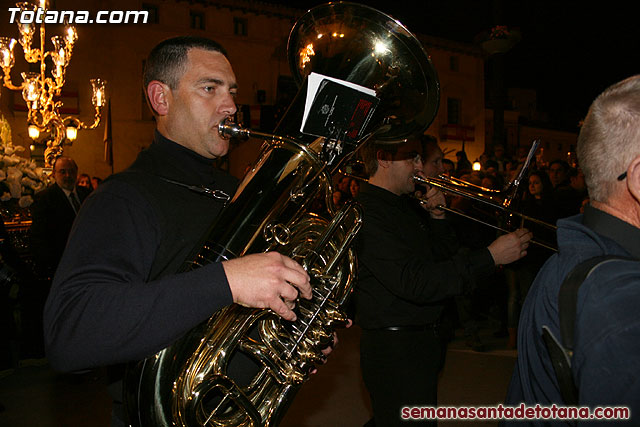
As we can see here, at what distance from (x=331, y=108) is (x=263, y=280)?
73 cm

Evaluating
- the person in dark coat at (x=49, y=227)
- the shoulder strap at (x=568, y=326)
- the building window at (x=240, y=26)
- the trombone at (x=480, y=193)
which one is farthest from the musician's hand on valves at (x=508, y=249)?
the building window at (x=240, y=26)

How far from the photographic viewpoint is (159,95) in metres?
1.66

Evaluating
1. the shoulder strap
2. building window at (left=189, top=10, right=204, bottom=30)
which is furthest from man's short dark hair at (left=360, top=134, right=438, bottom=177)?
building window at (left=189, top=10, right=204, bottom=30)

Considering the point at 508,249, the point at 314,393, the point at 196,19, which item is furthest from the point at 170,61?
the point at 196,19

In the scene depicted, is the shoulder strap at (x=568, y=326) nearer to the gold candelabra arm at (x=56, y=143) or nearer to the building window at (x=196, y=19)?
the gold candelabra arm at (x=56, y=143)

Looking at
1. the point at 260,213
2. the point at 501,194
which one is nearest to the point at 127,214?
the point at 260,213

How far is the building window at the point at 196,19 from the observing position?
19.2 m

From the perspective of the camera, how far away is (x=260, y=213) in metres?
1.47

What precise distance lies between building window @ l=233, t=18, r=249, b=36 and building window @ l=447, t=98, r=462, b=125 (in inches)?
506

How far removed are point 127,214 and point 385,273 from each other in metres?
1.47

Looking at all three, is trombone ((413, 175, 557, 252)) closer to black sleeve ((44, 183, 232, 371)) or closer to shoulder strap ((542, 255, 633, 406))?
shoulder strap ((542, 255, 633, 406))

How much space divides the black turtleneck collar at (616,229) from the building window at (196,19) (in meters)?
20.4

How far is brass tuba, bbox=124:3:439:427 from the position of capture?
135 cm

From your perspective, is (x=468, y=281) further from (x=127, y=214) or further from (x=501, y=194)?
(x=127, y=214)
